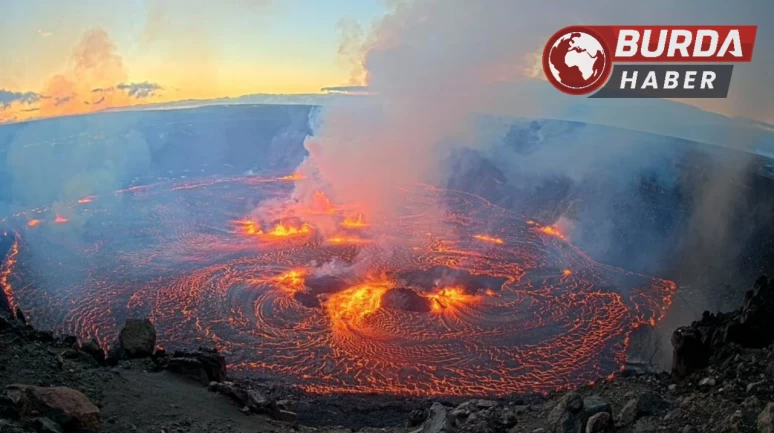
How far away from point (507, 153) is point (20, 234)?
61.1m

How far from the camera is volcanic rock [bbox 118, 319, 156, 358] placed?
17.1m

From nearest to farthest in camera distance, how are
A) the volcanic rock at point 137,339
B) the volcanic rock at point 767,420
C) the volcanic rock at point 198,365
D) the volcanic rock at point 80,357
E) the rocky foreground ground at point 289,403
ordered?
the volcanic rock at point 767,420, the rocky foreground ground at point 289,403, the volcanic rock at point 80,357, the volcanic rock at point 198,365, the volcanic rock at point 137,339

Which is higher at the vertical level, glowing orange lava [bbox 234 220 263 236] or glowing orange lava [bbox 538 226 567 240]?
glowing orange lava [bbox 538 226 567 240]

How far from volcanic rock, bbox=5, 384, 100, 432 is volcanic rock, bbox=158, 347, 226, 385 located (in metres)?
5.36

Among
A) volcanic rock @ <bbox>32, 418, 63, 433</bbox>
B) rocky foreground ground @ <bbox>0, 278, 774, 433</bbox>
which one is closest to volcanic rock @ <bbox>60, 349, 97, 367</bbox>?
rocky foreground ground @ <bbox>0, 278, 774, 433</bbox>

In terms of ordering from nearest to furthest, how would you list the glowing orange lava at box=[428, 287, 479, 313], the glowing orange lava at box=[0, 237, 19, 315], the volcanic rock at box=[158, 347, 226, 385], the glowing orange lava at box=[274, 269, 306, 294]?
the volcanic rock at box=[158, 347, 226, 385] → the glowing orange lava at box=[428, 287, 479, 313] → the glowing orange lava at box=[0, 237, 19, 315] → the glowing orange lava at box=[274, 269, 306, 294]

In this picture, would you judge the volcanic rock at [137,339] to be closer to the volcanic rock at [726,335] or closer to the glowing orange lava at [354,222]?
the volcanic rock at [726,335]

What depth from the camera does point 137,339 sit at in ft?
57.0

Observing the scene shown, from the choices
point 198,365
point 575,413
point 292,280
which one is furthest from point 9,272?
point 575,413

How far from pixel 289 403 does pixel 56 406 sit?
10710mm

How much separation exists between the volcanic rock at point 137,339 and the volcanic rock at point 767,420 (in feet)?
53.9

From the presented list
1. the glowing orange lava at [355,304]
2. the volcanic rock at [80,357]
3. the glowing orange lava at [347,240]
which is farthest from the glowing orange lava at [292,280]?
the volcanic rock at [80,357]

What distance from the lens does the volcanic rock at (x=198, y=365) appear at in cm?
1658

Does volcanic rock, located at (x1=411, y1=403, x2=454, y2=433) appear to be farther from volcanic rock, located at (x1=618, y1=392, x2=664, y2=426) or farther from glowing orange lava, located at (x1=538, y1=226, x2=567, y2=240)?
glowing orange lava, located at (x1=538, y1=226, x2=567, y2=240)
